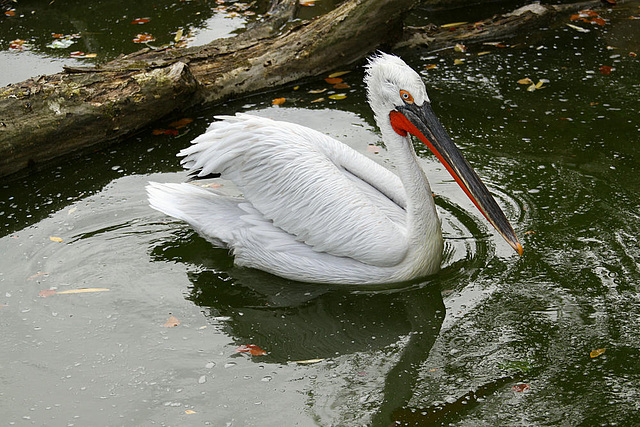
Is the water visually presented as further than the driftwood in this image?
No

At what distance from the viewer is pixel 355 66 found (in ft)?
20.5

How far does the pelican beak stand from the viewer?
139 inches

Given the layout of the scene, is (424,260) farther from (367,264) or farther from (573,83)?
(573,83)

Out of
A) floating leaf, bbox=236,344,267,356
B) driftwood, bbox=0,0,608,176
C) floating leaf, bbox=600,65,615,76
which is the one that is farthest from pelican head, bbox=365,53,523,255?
floating leaf, bbox=600,65,615,76

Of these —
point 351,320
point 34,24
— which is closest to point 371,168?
point 351,320

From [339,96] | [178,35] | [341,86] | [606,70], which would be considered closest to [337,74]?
[341,86]

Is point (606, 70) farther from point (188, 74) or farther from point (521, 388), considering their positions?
point (521, 388)

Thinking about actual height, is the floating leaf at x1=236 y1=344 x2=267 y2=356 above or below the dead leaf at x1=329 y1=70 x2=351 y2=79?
below

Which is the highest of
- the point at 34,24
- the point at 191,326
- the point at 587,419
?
the point at 34,24

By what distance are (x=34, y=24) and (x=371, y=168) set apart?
5.10m

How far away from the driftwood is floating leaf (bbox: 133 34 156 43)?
3.76 ft

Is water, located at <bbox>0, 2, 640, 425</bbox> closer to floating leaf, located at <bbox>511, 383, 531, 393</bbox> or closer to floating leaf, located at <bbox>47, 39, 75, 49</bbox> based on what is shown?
floating leaf, located at <bbox>511, 383, 531, 393</bbox>

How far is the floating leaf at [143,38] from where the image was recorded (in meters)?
7.07

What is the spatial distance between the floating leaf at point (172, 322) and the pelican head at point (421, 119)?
4.64 feet
